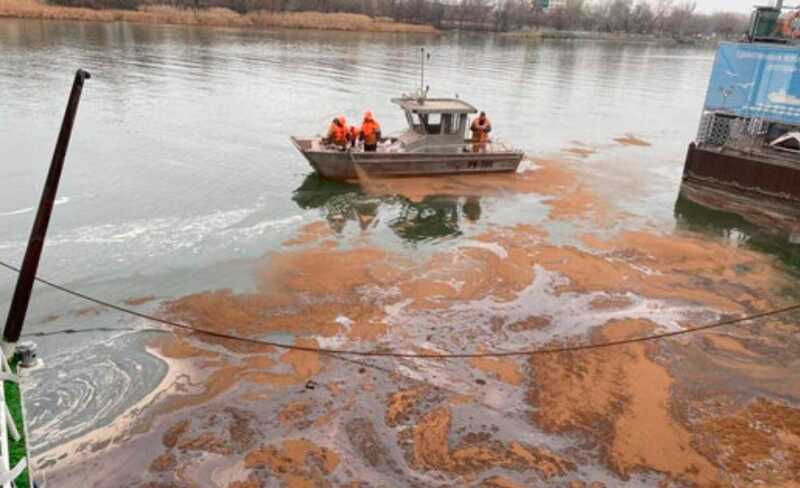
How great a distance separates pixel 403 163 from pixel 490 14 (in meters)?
108

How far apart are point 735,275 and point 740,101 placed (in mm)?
9541

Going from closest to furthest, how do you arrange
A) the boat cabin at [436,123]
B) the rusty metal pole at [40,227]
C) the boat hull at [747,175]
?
1. the rusty metal pole at [40,227]
2. the boat hull at [747,175]
3. the boat cabin at [436,123]

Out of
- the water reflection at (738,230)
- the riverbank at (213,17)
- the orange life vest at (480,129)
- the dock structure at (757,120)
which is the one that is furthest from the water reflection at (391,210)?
the riverbank at (213,17)

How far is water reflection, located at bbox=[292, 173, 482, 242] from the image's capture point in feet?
54.2

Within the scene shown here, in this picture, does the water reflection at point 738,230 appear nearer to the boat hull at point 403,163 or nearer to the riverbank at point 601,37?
the boat hull at point 403,163

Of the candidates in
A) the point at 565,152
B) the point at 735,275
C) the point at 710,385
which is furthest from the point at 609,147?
the point at 710,385

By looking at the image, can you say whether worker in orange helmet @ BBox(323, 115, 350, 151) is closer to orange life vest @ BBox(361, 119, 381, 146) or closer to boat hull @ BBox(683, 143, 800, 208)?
orange life vest @ BBox(361, 119, 381, 146)

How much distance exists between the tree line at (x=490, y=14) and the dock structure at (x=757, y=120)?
229ft

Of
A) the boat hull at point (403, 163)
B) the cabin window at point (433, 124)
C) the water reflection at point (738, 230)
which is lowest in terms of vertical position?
the water reflection at point (738, 230)

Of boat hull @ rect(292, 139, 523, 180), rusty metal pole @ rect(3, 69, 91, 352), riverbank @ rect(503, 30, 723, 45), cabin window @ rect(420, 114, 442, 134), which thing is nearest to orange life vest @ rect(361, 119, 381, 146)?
boat hull @ rect(292, 139, 523, 180)

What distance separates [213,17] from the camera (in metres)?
75.2

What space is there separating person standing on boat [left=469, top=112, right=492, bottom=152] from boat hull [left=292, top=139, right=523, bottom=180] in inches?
14.5

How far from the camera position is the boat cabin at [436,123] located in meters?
19.8

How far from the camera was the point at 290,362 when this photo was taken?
982 cm
